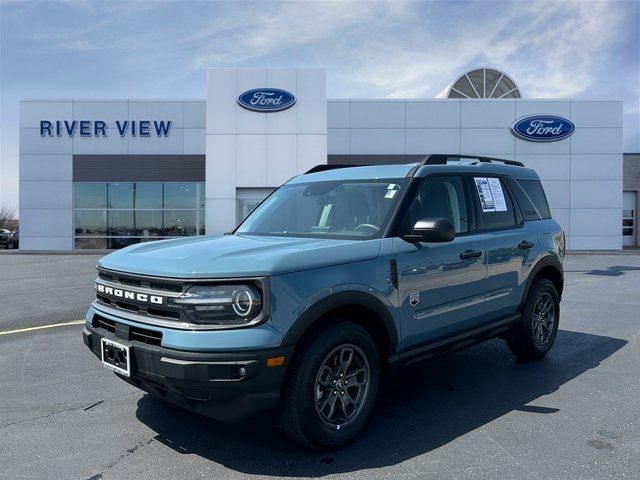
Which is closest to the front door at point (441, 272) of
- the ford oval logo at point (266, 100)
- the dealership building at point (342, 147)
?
the ford oval logo at point (266, 100)

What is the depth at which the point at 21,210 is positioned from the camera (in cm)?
2525

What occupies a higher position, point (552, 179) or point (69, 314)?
point (552, 179)

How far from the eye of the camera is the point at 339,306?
343cm

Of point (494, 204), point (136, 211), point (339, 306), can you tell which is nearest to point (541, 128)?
point (136, 211)

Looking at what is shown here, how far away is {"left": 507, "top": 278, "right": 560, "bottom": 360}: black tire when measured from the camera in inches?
210

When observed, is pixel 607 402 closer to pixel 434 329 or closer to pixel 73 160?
pixel 434 329

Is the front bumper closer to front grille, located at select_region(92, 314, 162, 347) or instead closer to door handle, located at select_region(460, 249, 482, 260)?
front grille, located at select_region(92, 314, 162, 347)

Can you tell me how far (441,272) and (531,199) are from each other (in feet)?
7.16

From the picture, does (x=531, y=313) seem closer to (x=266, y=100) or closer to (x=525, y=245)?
(x=525, y=245)

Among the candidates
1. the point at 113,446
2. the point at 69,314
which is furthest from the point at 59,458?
the point at 69,314

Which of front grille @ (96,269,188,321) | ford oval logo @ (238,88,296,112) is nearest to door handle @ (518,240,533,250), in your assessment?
front grille @ (96,269,188,321)

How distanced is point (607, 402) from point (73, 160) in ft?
85.0

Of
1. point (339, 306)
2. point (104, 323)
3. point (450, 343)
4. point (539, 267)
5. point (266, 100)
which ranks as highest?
point (266, 100)

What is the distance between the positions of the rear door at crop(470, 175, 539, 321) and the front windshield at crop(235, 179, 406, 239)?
3.60 feet
